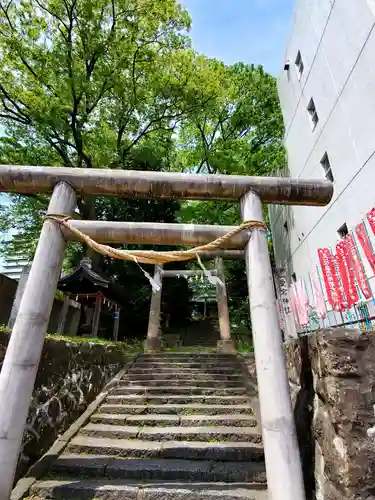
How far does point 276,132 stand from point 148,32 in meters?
8.47

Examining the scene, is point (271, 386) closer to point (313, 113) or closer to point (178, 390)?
point (178, 390)

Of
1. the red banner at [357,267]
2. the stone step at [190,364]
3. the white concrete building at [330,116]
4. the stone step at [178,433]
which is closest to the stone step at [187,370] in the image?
the stone step at [190,364]

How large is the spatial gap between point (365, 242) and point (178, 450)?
15.6 feet

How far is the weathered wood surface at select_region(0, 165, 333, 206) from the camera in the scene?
3.73 m

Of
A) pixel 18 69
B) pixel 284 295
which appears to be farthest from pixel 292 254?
pixel 18 69


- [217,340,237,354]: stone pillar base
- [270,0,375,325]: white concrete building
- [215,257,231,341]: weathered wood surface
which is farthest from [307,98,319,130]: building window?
[217,340,237,354]: stone pillar base

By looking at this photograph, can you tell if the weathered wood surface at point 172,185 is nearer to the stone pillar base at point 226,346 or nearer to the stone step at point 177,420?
the stone step at point 177,420

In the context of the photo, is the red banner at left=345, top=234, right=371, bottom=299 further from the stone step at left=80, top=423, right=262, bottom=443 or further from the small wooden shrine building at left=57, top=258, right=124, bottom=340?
the small wooden shrine building at left=57, top=258, right=124, bottom=340

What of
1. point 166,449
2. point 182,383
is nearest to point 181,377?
point 182,383

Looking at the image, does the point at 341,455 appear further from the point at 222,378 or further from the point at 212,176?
the point at 222,378

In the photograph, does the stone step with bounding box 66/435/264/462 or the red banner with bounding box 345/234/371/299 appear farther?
the red banner with bounding box 345/234/371/299

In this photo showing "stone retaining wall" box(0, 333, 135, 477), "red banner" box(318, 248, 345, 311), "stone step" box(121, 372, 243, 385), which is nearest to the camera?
"stone retaining wall" box(0, 333, 135, 477)

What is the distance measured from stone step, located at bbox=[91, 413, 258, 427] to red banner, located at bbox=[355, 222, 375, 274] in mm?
3557

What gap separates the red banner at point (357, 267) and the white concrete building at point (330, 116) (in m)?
0.27
